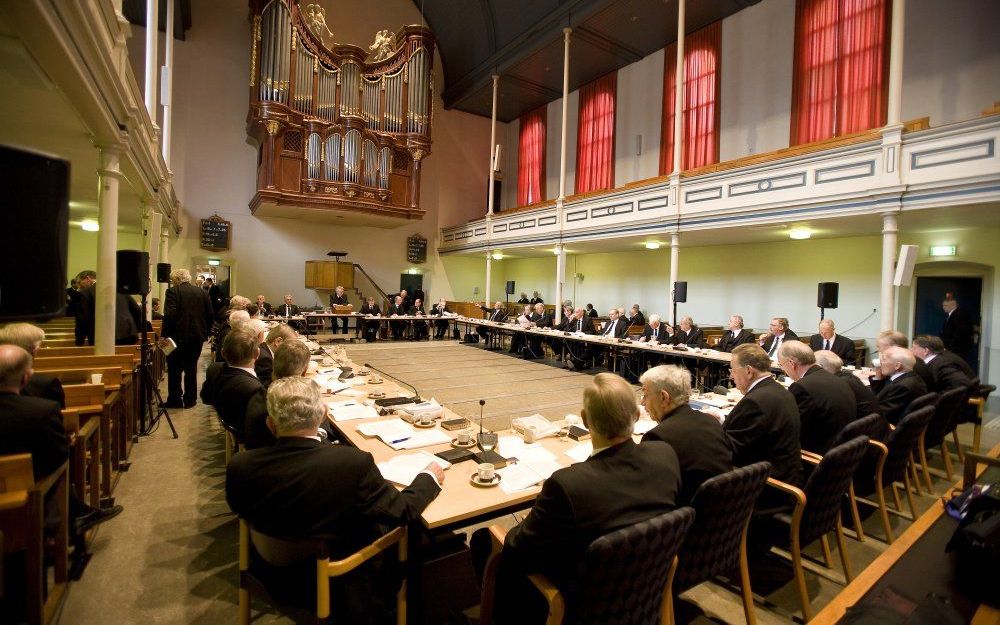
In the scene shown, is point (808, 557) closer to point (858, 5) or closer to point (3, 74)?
point (3, 74)

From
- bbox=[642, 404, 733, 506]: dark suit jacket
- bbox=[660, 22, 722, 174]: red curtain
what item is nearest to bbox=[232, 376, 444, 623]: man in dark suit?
bbox=[642, 404, 733, 506]: dark suit jacket

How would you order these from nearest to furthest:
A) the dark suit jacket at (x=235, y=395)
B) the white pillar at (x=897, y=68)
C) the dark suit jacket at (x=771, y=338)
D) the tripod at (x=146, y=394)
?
the dark suit jacket at (x=235, y=395), the tripod at (x=146, y=394), the white pillar at (x=897, y=68), the dark suit jacket at (x=771, y=338)

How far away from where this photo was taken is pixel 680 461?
1.96 metres

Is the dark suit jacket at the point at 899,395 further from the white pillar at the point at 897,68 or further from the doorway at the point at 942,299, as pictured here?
the doorway at the point at 942,299

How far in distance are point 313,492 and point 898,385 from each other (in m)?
4.14

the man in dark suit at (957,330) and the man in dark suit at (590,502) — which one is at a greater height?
the man in dark suit at (957,330)

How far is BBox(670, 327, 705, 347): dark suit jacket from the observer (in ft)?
25.5

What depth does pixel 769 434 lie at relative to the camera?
237cm

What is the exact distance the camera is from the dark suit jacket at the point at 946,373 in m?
4.12

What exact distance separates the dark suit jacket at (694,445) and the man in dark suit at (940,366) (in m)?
3.48

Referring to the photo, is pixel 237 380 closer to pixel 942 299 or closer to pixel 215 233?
pixel 942 299

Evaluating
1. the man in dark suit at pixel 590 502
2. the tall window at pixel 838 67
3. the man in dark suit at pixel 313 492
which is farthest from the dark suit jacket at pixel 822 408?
the tall window at pixel 838 67

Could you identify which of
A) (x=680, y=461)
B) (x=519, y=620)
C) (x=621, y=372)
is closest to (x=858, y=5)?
(x=621, y=372)

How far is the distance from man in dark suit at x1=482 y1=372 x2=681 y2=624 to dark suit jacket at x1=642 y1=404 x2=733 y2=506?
0.29 m
